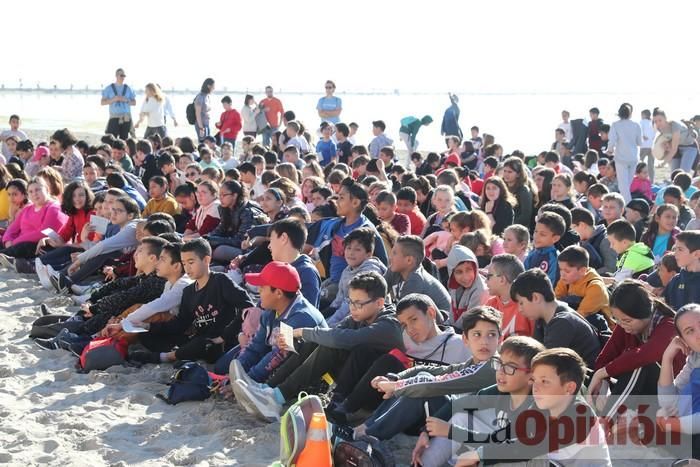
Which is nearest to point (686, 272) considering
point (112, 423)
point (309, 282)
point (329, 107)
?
point (309, 282)

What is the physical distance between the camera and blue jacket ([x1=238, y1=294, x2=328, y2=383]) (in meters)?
6.02

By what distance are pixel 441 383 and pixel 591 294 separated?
65.9 inches

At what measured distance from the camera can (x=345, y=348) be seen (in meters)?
5.59

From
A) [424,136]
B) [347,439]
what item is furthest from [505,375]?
[424,136]

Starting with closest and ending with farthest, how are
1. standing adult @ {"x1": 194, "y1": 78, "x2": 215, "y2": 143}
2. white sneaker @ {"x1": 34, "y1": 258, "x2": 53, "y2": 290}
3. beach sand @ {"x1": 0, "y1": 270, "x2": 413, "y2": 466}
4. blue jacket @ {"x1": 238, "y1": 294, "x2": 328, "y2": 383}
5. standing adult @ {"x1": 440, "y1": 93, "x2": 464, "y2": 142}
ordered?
beach sand @ {"x1": 0, "y1": 270, "x2": 413, "y2": 466}, blue jacket @ {"x1": 238, "y1": 294, "x2": 328, "y2": 383}, white sneaker @ {"x1": 34, "y1": 258, "x2": 53, "y2": 290}, standing adult @ {"x1": 194, "y1": 78, "x2": 215, "y2": 143}, standing adult @ {"x1": 440, "y1": 93, "x2": 464, "y2": 142}

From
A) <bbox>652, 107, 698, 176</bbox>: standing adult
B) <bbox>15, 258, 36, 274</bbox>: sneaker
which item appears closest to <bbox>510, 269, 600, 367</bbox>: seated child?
<bbox>15, 258, 36, 274</bbox>: sneaker

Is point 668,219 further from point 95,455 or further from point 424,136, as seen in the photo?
point 424,136

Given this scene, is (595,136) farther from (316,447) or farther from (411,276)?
(316,447)

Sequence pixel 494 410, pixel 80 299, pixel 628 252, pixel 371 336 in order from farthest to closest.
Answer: pixel 80 299 → pixel 628 252 → pixel 371 336 → pixel 494 410

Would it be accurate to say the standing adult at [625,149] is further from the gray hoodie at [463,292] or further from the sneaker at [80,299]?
the sneaker at [80,299]

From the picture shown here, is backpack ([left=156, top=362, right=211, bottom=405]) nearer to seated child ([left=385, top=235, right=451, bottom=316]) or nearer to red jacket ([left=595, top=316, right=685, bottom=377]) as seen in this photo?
seated child ([left=385, top=235, right=451, bottom=316])

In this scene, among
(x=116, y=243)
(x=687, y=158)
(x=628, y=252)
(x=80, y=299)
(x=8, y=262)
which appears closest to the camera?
(x=628, y=252)

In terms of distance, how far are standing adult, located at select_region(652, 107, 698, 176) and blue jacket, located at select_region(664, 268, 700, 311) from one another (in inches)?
392

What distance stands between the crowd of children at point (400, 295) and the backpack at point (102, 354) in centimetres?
10
